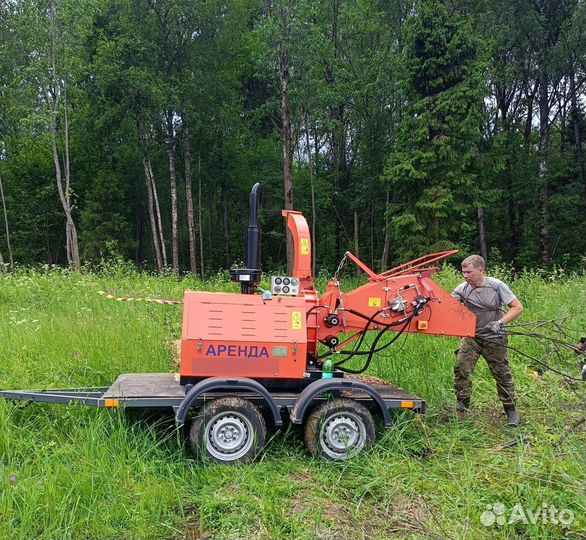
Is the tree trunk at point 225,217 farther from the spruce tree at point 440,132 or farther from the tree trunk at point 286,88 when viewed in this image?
the spruce tree at point 440,132

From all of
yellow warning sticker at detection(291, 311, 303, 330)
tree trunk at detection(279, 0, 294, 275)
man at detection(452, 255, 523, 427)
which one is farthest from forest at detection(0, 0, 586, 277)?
yellow warning sticker at detection(291, 311, 303, 330)

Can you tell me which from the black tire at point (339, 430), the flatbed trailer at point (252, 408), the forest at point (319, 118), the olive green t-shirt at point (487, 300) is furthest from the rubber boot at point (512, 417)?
the forest at point (319, 118)

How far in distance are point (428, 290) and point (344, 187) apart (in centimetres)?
2417

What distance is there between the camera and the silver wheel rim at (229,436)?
4.11 metres

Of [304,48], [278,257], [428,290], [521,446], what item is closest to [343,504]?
[521,446]

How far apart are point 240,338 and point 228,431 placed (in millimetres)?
775

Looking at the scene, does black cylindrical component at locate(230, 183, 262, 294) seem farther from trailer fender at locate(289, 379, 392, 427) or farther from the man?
the man

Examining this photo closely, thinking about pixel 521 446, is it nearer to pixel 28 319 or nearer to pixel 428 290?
pixel 428 290

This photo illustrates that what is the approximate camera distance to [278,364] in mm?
4391

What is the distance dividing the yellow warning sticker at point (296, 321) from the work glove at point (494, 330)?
193cm

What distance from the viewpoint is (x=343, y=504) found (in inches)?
142

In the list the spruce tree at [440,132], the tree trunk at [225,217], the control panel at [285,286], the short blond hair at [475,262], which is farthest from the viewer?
the tree trunk at [225,217]

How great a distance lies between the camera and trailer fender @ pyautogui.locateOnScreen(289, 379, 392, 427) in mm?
4152

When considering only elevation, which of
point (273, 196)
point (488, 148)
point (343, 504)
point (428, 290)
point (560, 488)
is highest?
point (488, 148)
